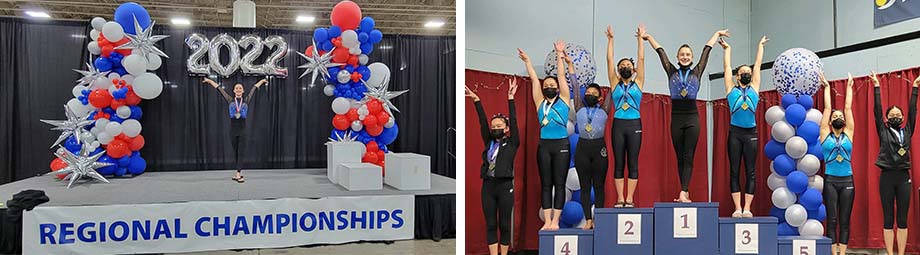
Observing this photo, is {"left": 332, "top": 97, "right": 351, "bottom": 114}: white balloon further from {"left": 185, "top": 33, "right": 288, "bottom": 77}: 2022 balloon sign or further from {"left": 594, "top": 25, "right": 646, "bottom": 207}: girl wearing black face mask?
{"left": 594, "top": 25, "right": 646, "bottom": 207}: girl wearing black face mask

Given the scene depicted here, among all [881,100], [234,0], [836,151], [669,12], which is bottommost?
[836,151]

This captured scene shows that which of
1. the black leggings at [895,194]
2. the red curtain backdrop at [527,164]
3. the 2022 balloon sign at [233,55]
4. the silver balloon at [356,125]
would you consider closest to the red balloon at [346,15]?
the silver balloon at [356,125]

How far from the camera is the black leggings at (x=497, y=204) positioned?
366cm

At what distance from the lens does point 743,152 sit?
4.06 metres

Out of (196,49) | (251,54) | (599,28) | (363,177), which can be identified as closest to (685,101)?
(599,28)

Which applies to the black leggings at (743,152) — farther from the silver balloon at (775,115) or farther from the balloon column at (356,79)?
the balloon column at (356,79)

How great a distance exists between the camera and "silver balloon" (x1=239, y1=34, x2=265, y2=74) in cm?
694

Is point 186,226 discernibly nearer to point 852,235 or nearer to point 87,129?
point 87,129

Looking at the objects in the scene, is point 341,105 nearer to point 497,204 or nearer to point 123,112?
point 123,112

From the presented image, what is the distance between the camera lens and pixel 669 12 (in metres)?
4.54

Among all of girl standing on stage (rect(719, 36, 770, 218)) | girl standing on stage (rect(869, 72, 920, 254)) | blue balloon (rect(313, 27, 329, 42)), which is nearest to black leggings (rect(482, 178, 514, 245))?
girl standing on stage (rect(719, 36, 770, 218))

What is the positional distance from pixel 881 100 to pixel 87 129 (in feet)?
22.5

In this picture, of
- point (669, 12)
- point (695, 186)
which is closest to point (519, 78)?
point (669, 12)

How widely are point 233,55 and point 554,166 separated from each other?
4.57m
